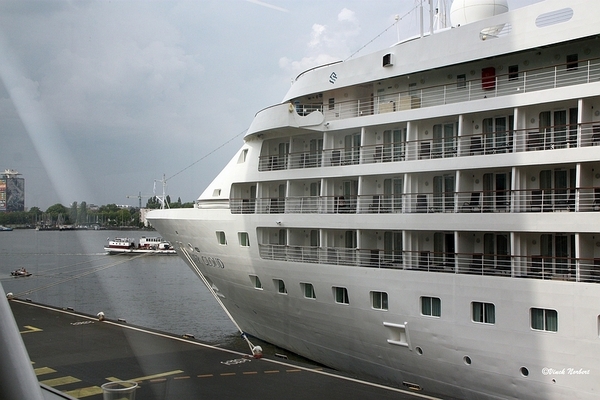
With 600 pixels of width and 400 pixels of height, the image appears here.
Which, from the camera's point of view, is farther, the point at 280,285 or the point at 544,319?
the point at 280,285

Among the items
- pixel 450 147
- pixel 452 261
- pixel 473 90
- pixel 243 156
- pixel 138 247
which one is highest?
pixel 473 90

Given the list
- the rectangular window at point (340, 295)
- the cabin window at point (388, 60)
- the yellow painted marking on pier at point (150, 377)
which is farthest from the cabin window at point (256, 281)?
the cabin window at point (388, 60)

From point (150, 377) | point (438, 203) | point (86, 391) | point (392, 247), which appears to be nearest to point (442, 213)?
point (438, 203)

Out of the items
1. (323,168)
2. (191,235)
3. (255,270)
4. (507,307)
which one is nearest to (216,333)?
(191,235)

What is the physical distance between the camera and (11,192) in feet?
12.6

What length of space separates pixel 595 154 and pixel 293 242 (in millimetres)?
5992

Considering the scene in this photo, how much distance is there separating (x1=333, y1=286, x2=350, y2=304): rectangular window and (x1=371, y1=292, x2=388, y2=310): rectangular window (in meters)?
0.60

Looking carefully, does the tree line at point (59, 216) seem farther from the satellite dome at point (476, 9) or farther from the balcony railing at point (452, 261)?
the satellite dome at point (476, 9)

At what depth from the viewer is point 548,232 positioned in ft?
26.5

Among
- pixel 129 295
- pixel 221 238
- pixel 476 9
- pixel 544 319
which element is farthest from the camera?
pixel 129 295

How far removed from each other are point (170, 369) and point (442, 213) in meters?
5.14

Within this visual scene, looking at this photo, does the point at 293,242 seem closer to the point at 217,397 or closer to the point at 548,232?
the point at 217,397

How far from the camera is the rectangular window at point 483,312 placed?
328 inches

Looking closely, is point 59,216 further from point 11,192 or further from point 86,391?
point 86,391
